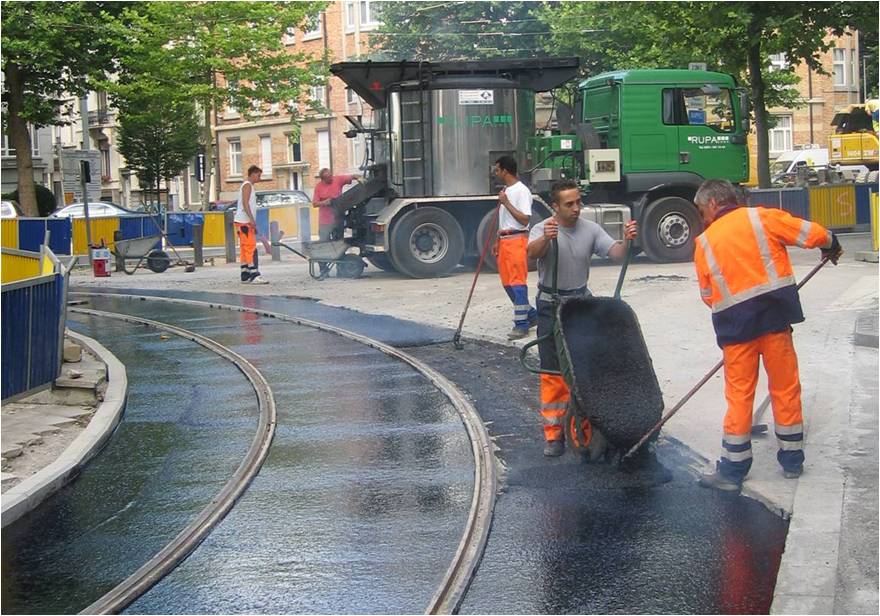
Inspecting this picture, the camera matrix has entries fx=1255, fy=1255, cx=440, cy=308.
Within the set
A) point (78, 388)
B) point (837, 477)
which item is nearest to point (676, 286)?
point (78, 388)

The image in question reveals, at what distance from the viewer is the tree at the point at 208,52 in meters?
35.2

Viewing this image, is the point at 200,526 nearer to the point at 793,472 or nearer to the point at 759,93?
the point at 793,472

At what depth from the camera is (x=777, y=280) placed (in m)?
6.43

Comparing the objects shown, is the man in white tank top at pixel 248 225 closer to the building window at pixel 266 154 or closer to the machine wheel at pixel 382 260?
the machine wheel at pixel 382 260

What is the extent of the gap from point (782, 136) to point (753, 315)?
5456 centimetres

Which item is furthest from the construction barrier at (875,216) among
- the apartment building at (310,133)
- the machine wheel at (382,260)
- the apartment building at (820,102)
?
the apartment building at (820,102)

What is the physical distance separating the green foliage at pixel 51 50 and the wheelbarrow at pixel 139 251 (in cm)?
1237

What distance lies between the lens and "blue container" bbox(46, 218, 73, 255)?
26469mm

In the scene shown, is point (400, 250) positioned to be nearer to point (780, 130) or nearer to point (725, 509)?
point (725, 509)

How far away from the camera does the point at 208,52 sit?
3584cm

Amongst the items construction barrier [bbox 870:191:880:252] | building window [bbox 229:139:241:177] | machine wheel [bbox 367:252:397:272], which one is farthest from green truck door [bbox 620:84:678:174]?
building window [bbox 229:139:241:177]

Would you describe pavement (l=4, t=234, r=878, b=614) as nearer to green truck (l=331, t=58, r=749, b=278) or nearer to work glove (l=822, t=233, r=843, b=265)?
green truck (l=331, t=58, r=749, b=278)

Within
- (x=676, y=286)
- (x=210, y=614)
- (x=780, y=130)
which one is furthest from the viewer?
(x=780, y=130)

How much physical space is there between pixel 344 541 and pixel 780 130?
55905 mm
